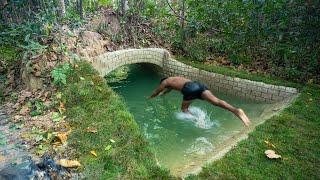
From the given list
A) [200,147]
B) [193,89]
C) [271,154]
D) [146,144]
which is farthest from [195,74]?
[146,144]

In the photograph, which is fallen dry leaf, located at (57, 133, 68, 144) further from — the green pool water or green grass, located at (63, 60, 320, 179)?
the green pool water

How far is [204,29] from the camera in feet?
37.2

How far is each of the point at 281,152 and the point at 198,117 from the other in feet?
8.25

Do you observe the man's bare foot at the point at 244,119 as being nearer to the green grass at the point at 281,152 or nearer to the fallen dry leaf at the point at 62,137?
the green grass at the point at 281,152

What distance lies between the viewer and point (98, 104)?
22.1ft

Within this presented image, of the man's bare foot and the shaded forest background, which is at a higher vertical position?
the shaded forest background

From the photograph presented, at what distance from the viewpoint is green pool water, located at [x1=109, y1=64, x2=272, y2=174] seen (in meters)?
6.54

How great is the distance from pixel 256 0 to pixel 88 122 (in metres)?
6.42

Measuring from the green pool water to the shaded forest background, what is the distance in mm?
1513

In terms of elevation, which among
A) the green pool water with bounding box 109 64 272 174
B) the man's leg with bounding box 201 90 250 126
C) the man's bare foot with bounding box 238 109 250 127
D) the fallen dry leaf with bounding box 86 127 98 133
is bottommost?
the green pool water with bounding box 109 64 272 174

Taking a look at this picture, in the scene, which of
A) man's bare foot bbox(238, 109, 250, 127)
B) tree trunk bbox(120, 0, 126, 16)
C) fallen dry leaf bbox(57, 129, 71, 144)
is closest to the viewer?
fallen dry leaf bbox(57, 129, 71, 144)

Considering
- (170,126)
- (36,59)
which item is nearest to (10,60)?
(36,59)

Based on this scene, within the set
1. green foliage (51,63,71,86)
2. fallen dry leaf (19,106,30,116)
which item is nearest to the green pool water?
green foliage (51,63,71,86)

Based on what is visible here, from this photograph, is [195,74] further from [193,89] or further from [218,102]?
[218,102]
